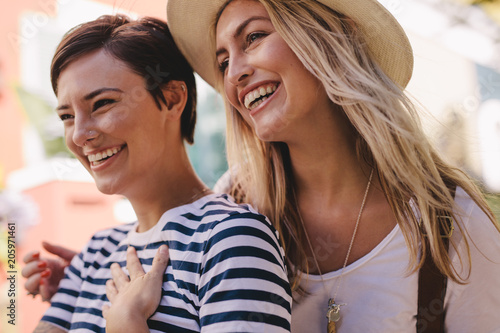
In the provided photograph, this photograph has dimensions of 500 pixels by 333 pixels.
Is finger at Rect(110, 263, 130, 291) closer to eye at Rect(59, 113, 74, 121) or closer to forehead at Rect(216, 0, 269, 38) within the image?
eye at Rect(59, 113, 74, 121)

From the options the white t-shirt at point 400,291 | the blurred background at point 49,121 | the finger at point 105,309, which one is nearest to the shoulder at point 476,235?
the white t-shirt at point 400,291

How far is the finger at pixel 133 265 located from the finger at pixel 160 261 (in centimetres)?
7

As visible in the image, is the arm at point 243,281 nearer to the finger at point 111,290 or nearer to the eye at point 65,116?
the finger at point 111,290

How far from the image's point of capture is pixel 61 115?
151 cm

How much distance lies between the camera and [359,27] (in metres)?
1.56

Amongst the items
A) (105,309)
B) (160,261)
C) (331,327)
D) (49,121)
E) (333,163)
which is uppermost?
(49,121)

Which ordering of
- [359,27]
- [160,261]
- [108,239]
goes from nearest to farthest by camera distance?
[160,261]
[359,27]
[108,239]

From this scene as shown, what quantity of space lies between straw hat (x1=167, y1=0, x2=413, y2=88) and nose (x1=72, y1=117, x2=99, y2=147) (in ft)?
1.57

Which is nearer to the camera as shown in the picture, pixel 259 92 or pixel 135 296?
pixel 135 296

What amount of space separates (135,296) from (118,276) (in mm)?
201

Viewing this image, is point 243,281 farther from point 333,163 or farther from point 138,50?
point 138,50

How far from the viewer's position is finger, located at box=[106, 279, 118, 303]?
1.39 metres

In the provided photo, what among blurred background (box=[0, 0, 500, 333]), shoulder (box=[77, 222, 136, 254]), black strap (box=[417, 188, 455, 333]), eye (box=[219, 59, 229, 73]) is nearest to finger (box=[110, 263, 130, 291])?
shoulder (box=[77, 222, 136, 254])

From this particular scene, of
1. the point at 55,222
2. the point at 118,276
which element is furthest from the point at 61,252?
the point at 55,222
